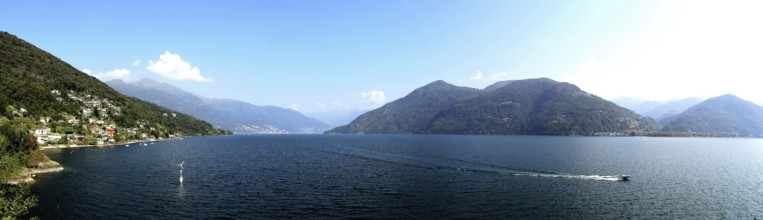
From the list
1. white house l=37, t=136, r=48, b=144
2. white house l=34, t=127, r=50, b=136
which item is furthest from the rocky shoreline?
white house l=34, t=127, r=50, b=136

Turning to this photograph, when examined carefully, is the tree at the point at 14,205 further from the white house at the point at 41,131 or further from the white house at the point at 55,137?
the white house at the point at 55,137

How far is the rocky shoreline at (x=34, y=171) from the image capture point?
73394 millimetres

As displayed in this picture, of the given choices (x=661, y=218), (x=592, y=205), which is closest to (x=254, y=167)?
(x=592, y=205)

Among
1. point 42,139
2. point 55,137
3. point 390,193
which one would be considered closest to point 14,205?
point 390,193

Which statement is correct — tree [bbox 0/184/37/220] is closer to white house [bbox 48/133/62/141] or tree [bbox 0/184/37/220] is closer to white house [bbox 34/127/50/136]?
white house [bbox 34/127/50/136]

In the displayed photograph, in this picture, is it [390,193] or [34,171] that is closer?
[390,193]

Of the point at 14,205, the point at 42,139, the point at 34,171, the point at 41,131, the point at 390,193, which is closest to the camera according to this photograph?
the point at 14,205

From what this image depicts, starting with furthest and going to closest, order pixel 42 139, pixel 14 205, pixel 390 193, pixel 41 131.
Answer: pixel 41 131
pixel 42 139
pixel 390 193
pixel 14 205

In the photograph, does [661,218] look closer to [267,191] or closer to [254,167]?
[267,191]

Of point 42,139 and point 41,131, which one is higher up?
point 41,131

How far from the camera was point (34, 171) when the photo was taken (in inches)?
3396

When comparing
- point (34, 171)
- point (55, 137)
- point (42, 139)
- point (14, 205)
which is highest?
point (55, 137)

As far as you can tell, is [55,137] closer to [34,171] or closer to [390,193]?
[34,171]

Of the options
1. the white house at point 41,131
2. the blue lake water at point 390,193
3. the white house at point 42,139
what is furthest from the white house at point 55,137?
the blue lake water at point 390,193
